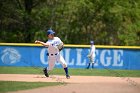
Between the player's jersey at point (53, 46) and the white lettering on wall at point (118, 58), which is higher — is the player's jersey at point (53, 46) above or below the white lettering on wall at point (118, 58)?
above

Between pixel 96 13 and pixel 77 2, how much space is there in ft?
7.85

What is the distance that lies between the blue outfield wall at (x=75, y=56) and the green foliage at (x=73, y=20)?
13831mm

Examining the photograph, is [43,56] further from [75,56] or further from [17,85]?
[17,85]

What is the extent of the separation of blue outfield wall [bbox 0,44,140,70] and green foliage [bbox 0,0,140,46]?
13.8 meters

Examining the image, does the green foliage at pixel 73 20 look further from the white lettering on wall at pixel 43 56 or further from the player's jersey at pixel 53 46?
the player's jersey at pixel 53 46

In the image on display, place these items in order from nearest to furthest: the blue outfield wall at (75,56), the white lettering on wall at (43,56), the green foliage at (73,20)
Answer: the white lettering on wall at (43,56), the blue outfield wall at (75,56), the green foliage at (73,20)

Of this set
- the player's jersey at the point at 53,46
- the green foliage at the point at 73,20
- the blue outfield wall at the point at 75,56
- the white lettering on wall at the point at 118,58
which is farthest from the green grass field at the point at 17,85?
the green foliage at the point at 73,20

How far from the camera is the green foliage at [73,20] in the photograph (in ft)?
137

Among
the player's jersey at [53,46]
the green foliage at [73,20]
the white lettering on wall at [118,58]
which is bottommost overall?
the white lettering on wall at [118,58]

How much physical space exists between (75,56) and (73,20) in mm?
17507

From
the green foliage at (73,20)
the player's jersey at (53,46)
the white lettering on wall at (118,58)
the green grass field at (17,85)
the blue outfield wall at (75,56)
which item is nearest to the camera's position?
the green grass field at (17,85)

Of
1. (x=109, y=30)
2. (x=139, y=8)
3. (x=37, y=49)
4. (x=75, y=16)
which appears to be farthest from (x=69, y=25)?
(x=37, y=49)

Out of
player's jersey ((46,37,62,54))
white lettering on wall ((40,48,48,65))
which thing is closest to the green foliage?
white lettering on wall ((40,48,48,65))

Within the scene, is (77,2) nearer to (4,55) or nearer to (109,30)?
(109,30)
